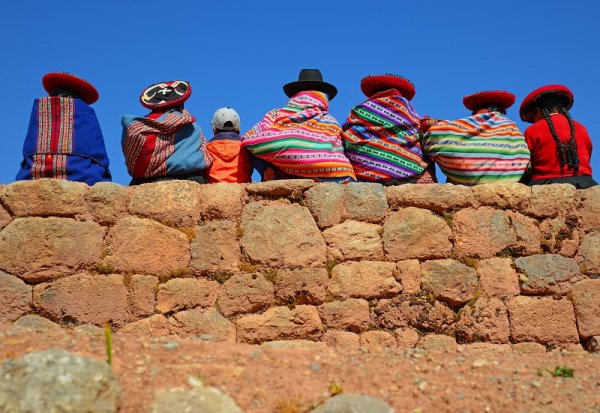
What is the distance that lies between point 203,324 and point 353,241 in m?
1.31

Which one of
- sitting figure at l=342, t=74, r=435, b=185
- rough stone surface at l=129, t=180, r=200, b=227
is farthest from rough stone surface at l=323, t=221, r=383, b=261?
rough stone surface at l=129, t=180, r=200, b=227

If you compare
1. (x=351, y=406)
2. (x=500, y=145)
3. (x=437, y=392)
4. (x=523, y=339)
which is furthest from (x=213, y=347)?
(x=500, y=145)

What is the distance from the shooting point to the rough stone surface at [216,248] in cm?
527

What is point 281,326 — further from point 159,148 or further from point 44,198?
point 44,198

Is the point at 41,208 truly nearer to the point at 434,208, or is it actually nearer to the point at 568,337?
the point at 434,208

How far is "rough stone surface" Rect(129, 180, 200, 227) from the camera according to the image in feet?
17.7

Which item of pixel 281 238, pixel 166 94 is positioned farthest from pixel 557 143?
pixel 166 94

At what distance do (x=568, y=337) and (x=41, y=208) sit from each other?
13.7 feet

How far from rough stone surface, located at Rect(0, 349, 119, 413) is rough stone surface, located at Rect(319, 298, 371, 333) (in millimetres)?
2092

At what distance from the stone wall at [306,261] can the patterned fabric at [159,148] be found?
29cm

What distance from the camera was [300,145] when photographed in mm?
5703

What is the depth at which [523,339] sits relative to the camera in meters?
5.20

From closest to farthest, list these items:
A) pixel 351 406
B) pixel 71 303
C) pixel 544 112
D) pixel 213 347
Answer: pixel 351 406, pixel 213 347, pixel 71 303, pixel 544 112

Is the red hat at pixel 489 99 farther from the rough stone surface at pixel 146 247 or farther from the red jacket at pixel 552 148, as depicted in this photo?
the rough stone surface at pixel 146 247
